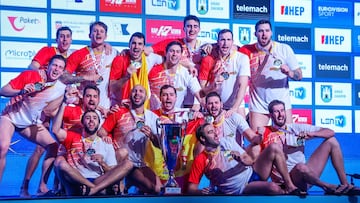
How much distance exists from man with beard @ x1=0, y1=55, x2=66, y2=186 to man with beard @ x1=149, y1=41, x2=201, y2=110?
0.56 meters

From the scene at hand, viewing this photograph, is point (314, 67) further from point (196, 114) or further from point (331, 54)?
point (196, 114)

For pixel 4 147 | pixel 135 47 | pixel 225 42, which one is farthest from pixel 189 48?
pixel 4 147

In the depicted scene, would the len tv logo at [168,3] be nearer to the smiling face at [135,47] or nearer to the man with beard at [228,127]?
the smiling face at [135,47]

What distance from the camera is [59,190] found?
3.52 m

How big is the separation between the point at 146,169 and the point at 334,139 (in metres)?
1.23

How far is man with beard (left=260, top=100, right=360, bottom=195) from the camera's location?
12.4 ft

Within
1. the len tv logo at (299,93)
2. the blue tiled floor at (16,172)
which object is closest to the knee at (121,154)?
the blue tiled floor at (16,172)

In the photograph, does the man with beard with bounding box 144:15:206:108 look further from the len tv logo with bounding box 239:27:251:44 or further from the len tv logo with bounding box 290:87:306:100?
the len tv logo with bounding box 290:87:306:100

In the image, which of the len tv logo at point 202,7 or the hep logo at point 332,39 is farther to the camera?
the hep logo at point 332,39

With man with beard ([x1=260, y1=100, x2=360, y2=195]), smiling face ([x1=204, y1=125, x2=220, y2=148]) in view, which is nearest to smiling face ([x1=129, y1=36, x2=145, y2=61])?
smiling face ([x1=204, y1=125, x2=220, y2=148])

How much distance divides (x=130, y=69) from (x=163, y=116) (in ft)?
1.15

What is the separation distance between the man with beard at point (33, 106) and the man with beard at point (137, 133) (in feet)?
1.08

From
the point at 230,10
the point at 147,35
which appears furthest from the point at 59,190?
the point at 230,10

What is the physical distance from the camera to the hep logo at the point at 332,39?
3.93 metres
